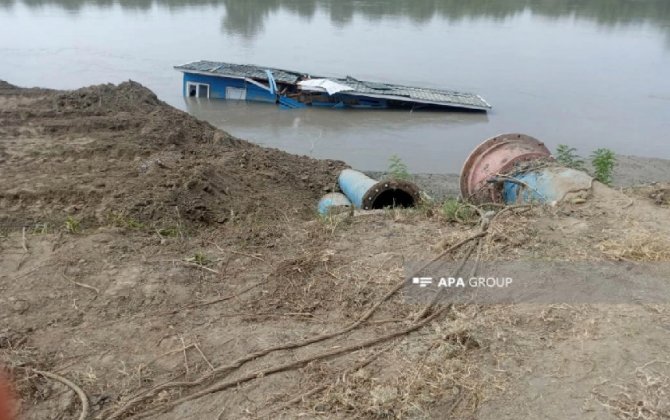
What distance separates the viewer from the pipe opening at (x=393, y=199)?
6.07m

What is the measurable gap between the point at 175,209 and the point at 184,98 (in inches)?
323

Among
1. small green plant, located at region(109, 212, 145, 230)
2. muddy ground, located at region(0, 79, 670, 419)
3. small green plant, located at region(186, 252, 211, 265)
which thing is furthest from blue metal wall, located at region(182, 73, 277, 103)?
small green plant, located at region(186, 252, 211, 265)

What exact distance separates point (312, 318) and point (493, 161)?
338 cm

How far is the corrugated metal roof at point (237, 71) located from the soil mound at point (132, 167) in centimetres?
265

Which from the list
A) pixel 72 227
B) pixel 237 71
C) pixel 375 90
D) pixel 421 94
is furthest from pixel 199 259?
pixel 421 94

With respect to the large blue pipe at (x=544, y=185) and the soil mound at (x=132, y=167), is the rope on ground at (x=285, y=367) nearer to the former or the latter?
the large blue pipe at (x=544, y=185)

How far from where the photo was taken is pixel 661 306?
11.5 feet

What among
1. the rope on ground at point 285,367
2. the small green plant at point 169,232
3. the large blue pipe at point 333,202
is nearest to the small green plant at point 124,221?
the small green plant at point 169,232

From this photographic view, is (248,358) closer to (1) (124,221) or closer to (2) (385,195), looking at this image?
(1) (124,221)

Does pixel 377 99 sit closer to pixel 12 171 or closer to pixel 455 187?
pixel 455 187

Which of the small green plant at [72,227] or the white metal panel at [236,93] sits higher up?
the small green plant at [72,227]

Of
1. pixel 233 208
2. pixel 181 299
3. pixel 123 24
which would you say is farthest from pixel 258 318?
pixel 123 24

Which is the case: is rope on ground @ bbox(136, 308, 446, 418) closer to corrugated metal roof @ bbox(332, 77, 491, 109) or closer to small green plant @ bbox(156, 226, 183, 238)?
small green plant @ bbox(156, 226, 183, 238)

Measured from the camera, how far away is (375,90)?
44.4 ft
